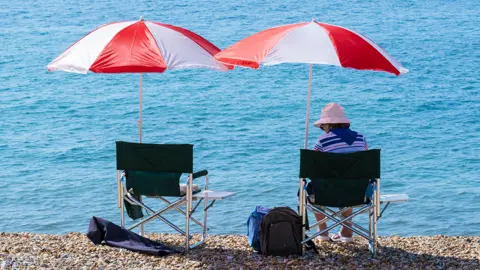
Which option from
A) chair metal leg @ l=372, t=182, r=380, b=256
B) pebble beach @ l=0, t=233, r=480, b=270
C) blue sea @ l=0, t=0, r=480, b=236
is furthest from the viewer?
blue sea @ l=0, t=0, r=480, b=236

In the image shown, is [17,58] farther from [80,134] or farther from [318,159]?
[318,159]

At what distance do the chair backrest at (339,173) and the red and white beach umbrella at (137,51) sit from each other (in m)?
0.91

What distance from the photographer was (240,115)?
14734mm

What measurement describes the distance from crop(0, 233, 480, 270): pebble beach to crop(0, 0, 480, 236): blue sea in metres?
2.63

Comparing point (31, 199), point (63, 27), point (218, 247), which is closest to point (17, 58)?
point (63, 27)

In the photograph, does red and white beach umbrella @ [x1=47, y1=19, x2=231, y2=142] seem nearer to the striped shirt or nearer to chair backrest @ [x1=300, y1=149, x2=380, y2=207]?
the striped shirt

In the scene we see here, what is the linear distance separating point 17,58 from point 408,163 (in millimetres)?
11721

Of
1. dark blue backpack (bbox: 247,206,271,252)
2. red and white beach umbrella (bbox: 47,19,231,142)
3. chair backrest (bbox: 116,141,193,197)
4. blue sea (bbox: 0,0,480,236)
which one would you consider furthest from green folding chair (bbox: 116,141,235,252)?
blue sea (bbox: 0,0,480,236)

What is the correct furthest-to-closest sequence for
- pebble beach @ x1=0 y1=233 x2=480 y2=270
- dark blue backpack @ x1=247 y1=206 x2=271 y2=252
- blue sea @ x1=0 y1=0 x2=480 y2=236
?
blue sea @ x1=0 y1=0 x2=480 y2=236, dark blue backpack @ x1=247 y1=206 x2=271 y2=252, pebble beach @ x1=0 y1=233 x2=480 y2=270

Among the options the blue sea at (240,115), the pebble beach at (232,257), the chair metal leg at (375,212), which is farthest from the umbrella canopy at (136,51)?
the blue sea at (240,115)

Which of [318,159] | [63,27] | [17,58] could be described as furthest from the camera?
[63,27]

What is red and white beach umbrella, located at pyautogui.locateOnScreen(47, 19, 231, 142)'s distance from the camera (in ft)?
16.3

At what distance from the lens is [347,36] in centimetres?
512

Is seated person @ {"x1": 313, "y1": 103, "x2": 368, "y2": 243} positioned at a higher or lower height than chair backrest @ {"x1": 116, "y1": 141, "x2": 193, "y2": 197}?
higher
